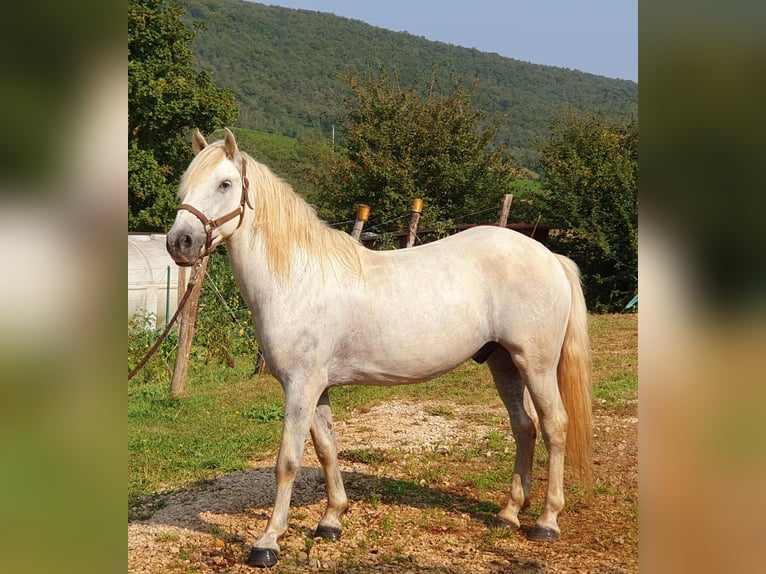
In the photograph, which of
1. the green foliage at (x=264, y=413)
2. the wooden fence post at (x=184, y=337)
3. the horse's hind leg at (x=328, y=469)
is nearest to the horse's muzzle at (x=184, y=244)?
the horse's hind leg at (x=328, y=469)

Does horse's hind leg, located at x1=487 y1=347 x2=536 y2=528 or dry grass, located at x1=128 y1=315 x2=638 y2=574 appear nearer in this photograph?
dry grass, located at x1=128 y1=315 x2=638 y2=574

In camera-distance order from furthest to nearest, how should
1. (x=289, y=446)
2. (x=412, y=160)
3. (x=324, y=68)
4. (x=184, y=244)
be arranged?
(x=324, y=68)
(x=412, y=160)
(x=289, y=446)
(x=184, y=244)

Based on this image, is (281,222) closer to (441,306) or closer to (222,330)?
(441,306)

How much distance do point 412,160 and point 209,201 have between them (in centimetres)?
1495

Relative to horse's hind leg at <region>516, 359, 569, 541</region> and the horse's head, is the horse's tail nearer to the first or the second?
horse's hind leg at <region>516, 359, 569, 541</region>

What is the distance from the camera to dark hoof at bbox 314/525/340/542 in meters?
4.23

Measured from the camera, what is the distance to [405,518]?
4.53 metres

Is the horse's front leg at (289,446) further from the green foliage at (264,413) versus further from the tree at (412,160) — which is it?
the tree at (412,160)

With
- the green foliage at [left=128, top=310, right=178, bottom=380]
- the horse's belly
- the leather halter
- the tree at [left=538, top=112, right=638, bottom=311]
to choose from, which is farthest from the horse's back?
the tree at [left=538, top=112, right=638, bottom=311]

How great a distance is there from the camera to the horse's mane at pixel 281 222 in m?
3.89

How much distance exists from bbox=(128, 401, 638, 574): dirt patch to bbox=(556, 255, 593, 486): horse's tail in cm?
48

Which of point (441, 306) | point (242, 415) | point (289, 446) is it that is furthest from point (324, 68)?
point (289, 446)

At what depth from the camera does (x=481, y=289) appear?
13.8ft

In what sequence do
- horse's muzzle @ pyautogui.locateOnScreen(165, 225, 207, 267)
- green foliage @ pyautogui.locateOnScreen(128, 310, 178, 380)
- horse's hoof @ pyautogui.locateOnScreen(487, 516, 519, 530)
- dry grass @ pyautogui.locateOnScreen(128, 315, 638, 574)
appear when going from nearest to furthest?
1. horse's muzzle @ pyautogui.locateOnScreen(165, 225, 207, 267)
2. dry grass @ pyautogui.locateOnScreen(128, 315, 638, 574)
3. horse's hoof @ pyautogui.locateOnScreen(487, 516, 519, 530)
4. green foliage @ pyautogui.locateOnScreen(128, 310, 178, 380)
